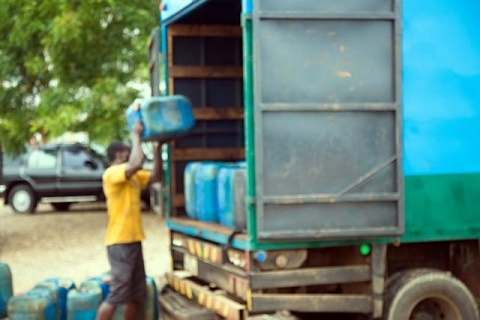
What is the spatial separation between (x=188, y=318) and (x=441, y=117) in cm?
271

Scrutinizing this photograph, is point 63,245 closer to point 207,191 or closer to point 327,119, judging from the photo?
point 207,191

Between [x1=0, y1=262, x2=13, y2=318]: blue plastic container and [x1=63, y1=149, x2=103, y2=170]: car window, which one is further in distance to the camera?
[x1=63, y1=149, x2=103, y2=170]: car window

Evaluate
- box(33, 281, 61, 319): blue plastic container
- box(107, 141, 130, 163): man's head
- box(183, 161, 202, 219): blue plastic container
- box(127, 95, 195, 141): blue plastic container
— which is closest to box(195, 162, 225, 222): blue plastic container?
box(183, 161, 202, 219): blue plastic container

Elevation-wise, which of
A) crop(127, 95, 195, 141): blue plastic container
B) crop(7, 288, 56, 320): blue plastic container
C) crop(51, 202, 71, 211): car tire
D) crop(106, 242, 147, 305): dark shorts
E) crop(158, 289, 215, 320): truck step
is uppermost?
A: crop(127, 95, 195, 141): blue plastic container

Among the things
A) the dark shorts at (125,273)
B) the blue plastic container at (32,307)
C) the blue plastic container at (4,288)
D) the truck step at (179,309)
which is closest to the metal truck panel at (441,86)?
the truck step at (179,309)

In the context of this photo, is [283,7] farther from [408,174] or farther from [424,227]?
[424,227]

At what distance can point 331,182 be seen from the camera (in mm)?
6398

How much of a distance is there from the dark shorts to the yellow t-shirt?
0.23ft

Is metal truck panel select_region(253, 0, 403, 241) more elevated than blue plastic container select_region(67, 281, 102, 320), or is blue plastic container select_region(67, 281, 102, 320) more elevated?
metal truck panel select_region(253, 0, 403, 241)

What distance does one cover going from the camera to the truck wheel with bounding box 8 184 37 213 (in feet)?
70.8

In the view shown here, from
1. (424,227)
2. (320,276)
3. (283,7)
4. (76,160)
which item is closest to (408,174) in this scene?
(424,227)

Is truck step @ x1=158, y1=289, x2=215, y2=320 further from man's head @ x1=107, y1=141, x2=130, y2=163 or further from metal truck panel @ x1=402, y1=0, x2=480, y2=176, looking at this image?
metal truck panel @ x1=402, y1=0, x2=480, y2=176

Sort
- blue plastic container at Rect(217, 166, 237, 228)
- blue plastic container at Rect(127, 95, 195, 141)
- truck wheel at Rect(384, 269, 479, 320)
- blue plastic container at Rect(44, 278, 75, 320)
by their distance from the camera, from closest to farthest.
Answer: truck wheel at Rect(384, 269, 479, 320) < blue plastic container at Rect(217, 166, 237, 228) < blue plastic container at Rect(44, 278, 75, 320) < blue plastic container at Rect(127, 95, 195, 141)

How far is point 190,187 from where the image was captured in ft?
27.7
